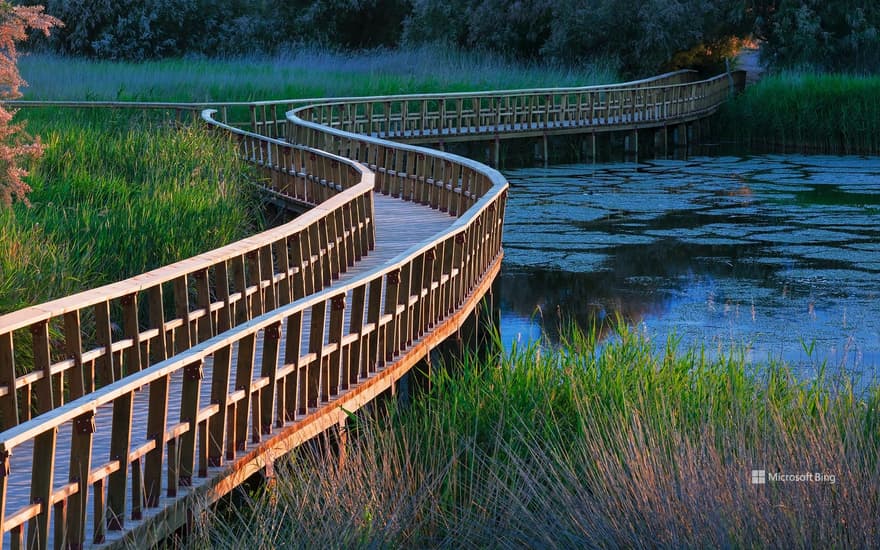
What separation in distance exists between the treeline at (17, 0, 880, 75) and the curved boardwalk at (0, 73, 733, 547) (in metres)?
27.3

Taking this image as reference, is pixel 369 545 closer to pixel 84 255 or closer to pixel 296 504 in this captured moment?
pixel 296 504

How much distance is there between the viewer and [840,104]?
36281mm

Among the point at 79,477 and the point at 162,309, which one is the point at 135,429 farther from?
the point at 79,477

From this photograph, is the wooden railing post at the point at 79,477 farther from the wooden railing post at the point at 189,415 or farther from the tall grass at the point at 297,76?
the tall grass at the point at 297,76

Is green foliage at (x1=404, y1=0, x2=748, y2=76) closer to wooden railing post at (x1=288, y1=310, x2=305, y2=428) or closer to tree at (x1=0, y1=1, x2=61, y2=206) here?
tree at (x1=0, y1=1, x2=61, y2=206)

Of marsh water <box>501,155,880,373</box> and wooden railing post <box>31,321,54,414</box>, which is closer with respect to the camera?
wooden railing post <box>31,321,54,414</box>

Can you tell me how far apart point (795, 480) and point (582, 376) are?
290 centimetres

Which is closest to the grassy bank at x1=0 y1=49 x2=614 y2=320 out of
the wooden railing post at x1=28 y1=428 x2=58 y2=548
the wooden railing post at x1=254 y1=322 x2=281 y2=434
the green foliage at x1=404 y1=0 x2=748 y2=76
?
the wooden railing post at x1=254 y1=322 x2=281 y2=434

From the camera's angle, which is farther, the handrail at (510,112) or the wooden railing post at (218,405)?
the handrail at (510,112)

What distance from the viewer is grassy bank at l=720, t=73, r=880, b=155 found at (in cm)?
3578

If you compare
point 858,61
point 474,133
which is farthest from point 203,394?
point 858,61

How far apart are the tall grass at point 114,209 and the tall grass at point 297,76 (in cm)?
1186

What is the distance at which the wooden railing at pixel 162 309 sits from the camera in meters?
6.46

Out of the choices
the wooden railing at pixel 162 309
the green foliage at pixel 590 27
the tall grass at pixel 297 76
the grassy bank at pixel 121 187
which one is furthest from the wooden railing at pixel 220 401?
the green foliage at pixel 590 27
